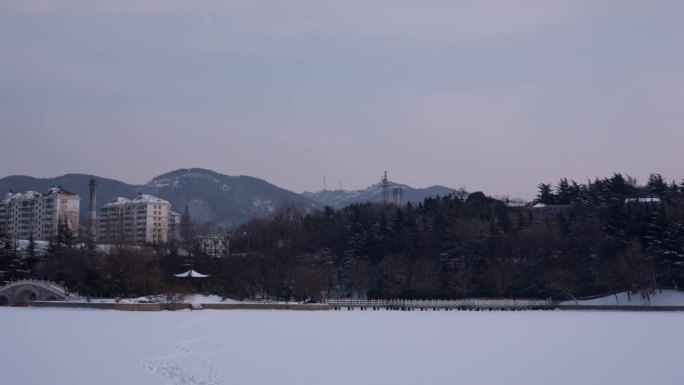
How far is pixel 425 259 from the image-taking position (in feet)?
206

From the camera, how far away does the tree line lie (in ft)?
189

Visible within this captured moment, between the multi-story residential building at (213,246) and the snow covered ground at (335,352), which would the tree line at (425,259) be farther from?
the snow covered ground at (335,352)

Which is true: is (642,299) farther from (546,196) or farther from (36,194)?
(36,194)

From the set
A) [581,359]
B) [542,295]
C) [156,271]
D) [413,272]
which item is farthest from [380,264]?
[581,359]

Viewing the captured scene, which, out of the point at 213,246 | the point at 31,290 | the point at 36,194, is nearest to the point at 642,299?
the point at 31,290

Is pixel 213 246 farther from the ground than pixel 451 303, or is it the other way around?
pixel 213 246

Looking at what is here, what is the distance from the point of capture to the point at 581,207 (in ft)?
242

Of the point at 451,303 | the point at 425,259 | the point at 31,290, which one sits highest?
the point at 425,259

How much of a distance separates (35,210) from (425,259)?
80.4 meters

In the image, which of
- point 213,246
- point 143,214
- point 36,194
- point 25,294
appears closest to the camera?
point 25,294

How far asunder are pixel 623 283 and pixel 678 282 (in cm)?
380

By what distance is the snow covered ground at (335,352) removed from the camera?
19703 mm

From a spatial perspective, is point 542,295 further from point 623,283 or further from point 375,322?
point 375,322

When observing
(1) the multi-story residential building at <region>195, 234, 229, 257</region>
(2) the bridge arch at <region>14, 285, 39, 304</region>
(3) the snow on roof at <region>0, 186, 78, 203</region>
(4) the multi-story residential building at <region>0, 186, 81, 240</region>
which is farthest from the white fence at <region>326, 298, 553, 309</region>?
(3) the snow on roof at <region>0, 186, 78, 203</region>
